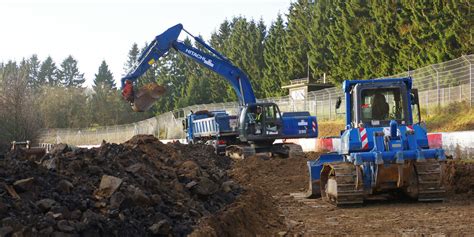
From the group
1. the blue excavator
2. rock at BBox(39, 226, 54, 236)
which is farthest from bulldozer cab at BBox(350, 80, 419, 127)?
the blue excavator

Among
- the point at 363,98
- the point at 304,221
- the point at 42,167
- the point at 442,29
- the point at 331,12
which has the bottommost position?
the point at 304,221

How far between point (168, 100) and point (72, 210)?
3718 inches

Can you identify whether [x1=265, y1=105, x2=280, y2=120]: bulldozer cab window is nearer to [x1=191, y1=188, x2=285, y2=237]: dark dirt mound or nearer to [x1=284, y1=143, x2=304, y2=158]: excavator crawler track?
[x1=284, y1=143, x2=304, y2=158]: excavator crawler track

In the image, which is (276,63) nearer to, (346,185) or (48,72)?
(346,185)

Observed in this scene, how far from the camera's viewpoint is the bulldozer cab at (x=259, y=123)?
2525 cm

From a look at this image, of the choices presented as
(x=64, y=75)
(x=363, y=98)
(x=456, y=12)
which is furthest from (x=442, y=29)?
(x=64, y=75)

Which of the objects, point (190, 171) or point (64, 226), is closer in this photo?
point (64, 226)

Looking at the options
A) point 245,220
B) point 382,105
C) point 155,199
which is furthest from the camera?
point 382,105

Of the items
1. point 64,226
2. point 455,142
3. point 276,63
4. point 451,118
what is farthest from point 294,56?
point 64,226

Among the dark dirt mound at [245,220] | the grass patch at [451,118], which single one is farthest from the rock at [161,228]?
the grass patch at [451,118]

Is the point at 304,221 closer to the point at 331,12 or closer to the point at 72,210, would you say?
the point at 72,210

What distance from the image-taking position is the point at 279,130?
25.3 metres

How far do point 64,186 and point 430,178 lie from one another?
724 cm

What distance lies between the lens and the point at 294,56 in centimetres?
7044
